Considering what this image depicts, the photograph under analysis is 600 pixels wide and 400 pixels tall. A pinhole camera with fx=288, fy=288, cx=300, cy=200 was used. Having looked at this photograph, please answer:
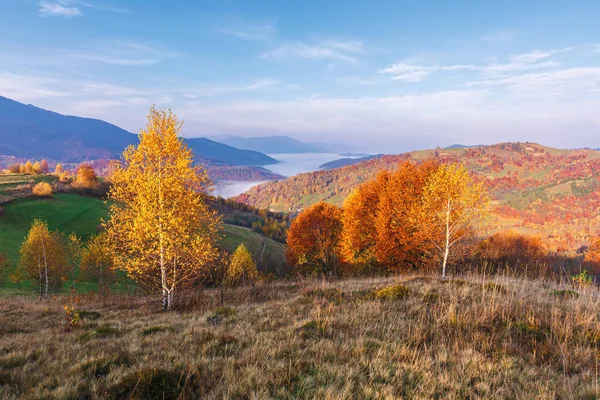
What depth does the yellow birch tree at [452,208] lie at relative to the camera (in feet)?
82.6

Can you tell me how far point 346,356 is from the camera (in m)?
5.75

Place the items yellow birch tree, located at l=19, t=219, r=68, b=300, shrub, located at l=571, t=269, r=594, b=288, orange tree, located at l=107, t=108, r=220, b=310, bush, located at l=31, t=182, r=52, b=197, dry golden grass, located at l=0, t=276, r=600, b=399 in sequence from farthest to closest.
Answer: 1. bush, located at l=31, t=182, r=52, b=197
2. yellow birch tree, located at l=19, t=219, r=68, b=300
3. orange tree, located at l=107, t=108, r=220, b=310
4. shrub, located at l=571, t=269, r=594, b=288
5. dry golden grass, located at l=0, t=276, r=600, b=399

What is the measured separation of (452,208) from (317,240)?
3123 centimetres

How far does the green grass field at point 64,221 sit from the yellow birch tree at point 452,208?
42071 mm

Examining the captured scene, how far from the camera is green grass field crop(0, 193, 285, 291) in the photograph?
220 ft

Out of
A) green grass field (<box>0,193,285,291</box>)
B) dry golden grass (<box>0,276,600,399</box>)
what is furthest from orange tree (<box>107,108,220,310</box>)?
green grass field (<box>0,193,285,291</box>)

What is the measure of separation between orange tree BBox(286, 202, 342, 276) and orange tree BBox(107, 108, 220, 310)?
120ft

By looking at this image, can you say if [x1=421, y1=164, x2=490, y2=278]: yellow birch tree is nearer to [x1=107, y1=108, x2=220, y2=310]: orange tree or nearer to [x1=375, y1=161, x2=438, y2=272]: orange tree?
[x1=375, y1=161, x2=438, y2=272]: orange tree

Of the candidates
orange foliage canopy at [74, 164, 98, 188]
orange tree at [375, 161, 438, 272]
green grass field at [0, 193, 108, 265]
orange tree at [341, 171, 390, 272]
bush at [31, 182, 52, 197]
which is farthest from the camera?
orange foliage canopy at [74, 164, 98, 188]

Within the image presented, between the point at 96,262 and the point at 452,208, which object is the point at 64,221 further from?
the point at 452,208

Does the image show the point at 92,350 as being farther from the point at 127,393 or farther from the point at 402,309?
the point at 402,309

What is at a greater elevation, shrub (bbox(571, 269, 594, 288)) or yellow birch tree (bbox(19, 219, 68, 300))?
shrub (bbox(571, 269, 594, 288))

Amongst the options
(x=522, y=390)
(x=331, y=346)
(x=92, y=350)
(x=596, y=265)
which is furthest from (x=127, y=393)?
(x=596, y=265)

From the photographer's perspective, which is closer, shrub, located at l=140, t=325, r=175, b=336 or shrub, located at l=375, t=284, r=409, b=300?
shrub, located at l=140, t=325, r=175, b=336
